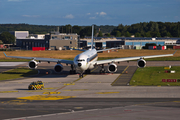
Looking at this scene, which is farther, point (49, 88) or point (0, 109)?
point (49, 88)

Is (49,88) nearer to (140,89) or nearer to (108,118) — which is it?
(140,89)

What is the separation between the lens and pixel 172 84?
5231cm

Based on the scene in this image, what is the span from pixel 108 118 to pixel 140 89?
20.1 meters

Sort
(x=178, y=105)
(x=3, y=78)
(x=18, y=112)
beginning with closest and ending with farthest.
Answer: (x=18, y=112), (x=178, y=105), (x=3, y=78)

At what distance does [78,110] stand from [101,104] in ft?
14.3

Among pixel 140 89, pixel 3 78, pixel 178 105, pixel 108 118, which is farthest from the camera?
pixel 3 78

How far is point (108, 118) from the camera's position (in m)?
28.4

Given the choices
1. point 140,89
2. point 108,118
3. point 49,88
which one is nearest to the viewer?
point 108,118

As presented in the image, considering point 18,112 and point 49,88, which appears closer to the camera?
point 18,112

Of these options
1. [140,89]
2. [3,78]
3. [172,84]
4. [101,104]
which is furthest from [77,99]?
[3,78]

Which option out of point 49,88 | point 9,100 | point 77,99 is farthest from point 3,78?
point 77,99

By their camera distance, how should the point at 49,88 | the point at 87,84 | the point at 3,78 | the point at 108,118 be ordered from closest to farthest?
the point at 108,118 < the point at 49,88 < the point at 87,84 < the point at 3,78

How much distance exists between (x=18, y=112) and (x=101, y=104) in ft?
34.8

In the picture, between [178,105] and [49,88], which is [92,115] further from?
[49,88]
